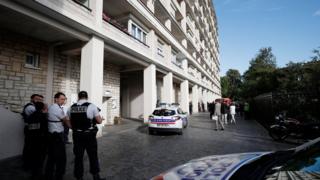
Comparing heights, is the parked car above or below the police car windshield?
below

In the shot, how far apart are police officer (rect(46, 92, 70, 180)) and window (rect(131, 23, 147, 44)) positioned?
424 inches

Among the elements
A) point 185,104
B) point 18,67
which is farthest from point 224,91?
point 18,67

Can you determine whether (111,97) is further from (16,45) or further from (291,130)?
(291,130)

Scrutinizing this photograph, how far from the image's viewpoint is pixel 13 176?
5.04m

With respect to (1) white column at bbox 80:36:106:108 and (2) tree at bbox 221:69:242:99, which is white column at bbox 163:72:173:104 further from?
(2) tree at bbox 221:69:242:99

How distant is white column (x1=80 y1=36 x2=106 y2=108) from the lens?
390 inches

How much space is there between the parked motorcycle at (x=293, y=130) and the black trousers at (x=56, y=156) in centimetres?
875

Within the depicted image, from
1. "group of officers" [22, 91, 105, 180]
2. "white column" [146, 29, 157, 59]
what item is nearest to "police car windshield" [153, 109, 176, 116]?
"white column" [146, 29, 157, 59]

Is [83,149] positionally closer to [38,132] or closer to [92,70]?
[38,132]

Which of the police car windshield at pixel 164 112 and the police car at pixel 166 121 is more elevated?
the police car windshield at pixel 164 112

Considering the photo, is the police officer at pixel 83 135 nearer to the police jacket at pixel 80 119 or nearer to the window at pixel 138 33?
the police jacket at pixel 80 119

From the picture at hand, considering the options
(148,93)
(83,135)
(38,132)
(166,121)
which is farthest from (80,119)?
(148,93)

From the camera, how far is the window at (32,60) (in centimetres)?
980

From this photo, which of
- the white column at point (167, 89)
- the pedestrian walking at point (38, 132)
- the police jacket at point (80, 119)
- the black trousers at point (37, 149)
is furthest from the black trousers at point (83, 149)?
the white column at point (167, 89)
